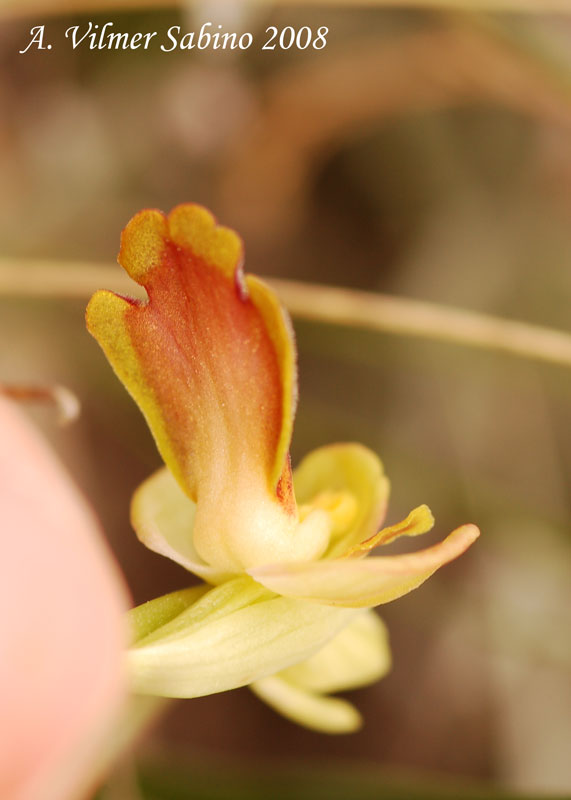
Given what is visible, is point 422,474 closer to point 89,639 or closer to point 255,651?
point 255,651

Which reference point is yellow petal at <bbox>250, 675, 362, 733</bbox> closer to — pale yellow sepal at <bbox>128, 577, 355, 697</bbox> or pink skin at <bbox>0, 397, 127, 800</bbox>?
pale yellow sepal at <bbox>128, 577, 355, 697</bbox>

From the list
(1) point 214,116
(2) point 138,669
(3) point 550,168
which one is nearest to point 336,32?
(1) point 214,116

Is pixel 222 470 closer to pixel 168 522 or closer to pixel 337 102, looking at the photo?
pixel 168 522

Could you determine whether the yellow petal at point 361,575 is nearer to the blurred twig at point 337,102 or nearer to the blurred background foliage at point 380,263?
the blurred background foliage at point 380,263

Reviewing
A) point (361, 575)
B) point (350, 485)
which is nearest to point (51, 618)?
point (361, 575)

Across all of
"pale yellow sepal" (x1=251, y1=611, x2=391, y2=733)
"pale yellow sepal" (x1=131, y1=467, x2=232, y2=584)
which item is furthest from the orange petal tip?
"pale yellow sepal" (x1=251, y1=611, x2=391, y2=733)
